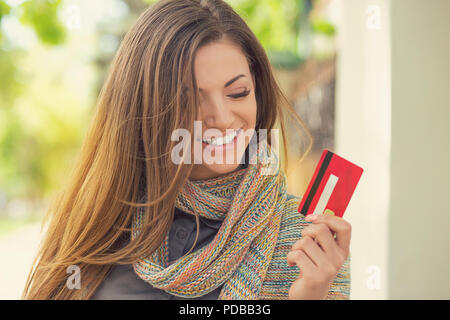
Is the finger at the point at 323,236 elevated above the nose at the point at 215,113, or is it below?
below

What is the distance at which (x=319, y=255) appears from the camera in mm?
983

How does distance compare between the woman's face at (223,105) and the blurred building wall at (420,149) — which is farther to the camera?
the blurred building wall at (420,149)

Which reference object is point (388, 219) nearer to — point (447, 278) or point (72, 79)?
point (447, 278)

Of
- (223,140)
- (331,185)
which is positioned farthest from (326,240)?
Result: (223,140)

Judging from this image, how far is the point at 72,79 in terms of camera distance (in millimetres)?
6152

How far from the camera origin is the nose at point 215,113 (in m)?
1.06

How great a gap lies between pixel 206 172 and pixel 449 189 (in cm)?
77

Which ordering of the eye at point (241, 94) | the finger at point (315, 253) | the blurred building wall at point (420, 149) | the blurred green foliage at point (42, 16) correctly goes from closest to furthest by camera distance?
the finger at point (315, 253) < the eye at point (241, 94) < the blurred building wall at point (420, 149) < the blurred green foliage at point (42, 16)

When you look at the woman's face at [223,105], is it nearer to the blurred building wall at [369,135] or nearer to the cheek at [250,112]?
the cheek at [250,112]

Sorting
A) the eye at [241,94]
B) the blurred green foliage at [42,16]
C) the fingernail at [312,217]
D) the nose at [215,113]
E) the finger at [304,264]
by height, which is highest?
the blurred green foliage at [42,16]

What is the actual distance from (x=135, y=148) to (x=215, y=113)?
0.25 m

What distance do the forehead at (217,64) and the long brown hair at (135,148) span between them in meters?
0.02

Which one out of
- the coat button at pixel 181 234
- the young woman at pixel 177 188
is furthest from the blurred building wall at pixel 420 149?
the coat button at pixel 181 234

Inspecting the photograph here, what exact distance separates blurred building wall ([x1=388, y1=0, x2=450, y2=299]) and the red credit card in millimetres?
360
